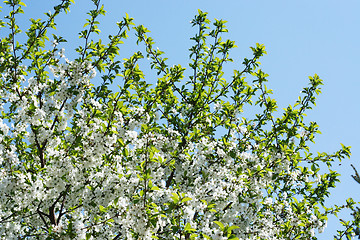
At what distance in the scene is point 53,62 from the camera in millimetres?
7480

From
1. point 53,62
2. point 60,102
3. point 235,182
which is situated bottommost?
point 235,182

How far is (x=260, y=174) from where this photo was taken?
23.2 feet

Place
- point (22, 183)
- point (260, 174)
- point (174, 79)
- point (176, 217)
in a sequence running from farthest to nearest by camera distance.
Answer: point (174, 79), point (260, 174), point (22, 183), point (176, 217)

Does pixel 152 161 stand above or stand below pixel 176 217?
above

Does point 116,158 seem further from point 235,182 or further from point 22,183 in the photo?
point 235,182

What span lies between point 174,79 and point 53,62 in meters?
→ 3.01

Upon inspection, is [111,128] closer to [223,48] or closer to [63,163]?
[63,163]

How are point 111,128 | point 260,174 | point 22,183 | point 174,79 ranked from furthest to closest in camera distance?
point 174,79 < point 260,174 < point 22,183 < point 111,128

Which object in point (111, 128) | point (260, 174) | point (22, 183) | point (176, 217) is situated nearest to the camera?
point (176, 217)

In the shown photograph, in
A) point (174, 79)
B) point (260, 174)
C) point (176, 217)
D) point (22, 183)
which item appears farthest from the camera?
point (174, 79)

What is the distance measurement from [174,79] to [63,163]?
3.53 metres

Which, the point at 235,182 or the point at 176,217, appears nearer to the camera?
the point at 176,217

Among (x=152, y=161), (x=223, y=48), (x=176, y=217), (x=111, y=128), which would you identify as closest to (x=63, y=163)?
(x=111, y=128)

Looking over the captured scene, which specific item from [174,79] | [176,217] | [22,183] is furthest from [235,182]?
[22,183]
